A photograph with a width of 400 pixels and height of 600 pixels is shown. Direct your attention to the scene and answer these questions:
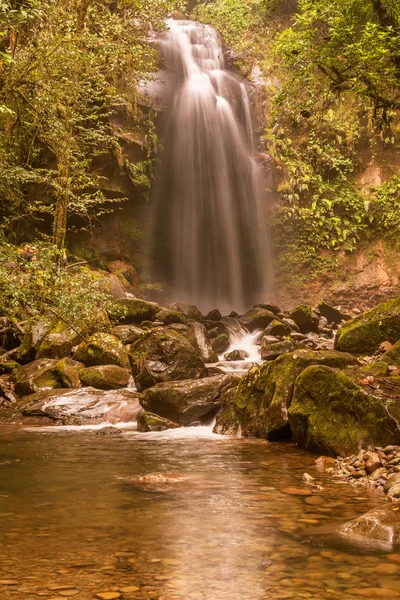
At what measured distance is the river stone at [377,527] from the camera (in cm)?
377

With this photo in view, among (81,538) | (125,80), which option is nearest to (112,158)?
(125,80)

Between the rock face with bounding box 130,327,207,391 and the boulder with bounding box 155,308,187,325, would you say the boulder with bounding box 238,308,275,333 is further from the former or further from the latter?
the rock face with bounding box 130,327,207,391

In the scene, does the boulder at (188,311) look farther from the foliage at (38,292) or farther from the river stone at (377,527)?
Result: the river stone at (377,527)

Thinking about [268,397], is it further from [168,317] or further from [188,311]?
[188,311]

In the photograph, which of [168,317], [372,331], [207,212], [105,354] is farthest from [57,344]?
[207,212]

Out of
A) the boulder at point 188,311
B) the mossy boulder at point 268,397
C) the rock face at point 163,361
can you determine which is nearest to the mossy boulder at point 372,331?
the mossy boulder at point 268,397

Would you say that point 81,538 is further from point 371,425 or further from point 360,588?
point 371,425

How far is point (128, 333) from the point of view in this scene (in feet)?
44.9

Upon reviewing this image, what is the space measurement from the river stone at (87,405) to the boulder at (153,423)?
A: 78 cm

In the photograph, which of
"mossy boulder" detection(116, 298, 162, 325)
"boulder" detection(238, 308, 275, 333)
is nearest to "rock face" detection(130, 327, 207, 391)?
"mossy boulder" detection(116, 298, 162, 325)

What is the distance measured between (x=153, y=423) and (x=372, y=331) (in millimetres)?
4376

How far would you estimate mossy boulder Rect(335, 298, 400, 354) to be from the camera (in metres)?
10.1

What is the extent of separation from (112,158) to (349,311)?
1073 centimetres

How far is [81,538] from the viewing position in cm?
392
